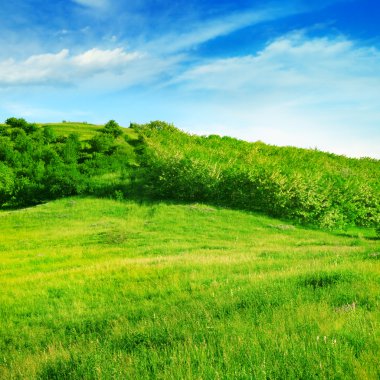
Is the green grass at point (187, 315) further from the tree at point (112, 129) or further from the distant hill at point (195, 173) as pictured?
the tree at point (112, 129)

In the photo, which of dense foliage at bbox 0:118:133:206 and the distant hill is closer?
the distant hill

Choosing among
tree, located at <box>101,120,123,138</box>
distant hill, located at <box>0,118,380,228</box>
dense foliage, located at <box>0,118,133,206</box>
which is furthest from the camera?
tree, located at <box>101,120,123,138</box>

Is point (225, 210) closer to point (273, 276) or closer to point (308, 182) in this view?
point (308, 182)

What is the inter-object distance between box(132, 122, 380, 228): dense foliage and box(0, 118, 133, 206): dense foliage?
25.3 feet

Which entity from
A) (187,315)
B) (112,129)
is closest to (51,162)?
(112,129)

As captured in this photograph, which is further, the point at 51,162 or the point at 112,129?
the point at 112,129

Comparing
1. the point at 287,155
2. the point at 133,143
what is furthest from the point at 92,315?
the point at 133,143

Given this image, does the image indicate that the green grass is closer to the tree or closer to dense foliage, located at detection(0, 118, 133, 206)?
dense foliage, located at detection(0, 118, 133, 206)

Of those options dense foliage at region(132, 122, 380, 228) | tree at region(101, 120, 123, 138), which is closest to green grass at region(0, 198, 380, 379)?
dense foliage at region(132, 122, 380, 228)

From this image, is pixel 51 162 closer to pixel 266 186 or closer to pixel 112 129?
pixel 112 129

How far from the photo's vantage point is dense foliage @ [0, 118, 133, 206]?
163ft

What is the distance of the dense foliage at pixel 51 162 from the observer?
4972 cm

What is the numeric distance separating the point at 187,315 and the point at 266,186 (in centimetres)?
3094

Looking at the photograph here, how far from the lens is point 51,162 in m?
57.8
